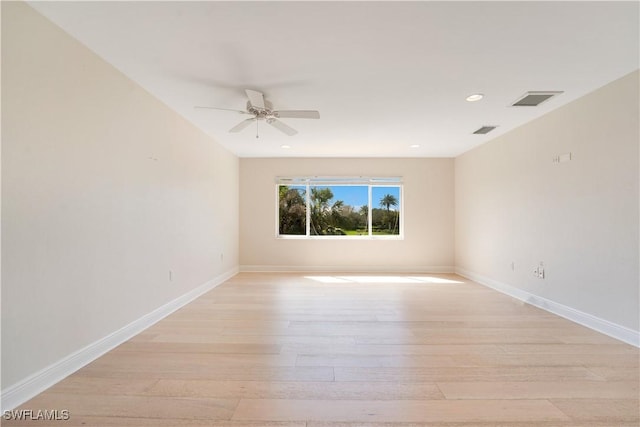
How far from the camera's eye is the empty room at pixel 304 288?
5.61ft

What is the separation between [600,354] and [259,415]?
259 cm

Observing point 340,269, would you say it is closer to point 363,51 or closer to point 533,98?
point 533,98

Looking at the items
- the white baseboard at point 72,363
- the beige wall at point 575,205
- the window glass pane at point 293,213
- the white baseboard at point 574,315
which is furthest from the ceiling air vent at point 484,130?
the white baseboard at point 72,363

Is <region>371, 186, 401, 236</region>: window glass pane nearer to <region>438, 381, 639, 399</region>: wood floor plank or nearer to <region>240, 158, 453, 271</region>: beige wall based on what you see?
<region>240, 158, 453, 271</region>: beige wall

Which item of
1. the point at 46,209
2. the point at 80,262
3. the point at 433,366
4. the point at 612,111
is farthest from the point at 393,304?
the point at 46,209

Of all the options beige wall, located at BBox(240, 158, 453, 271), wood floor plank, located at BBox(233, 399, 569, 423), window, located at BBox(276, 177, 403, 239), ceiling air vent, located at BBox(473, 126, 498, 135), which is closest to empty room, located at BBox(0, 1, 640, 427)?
wood floor plank, located at BBox(233, 399, 569, 423)

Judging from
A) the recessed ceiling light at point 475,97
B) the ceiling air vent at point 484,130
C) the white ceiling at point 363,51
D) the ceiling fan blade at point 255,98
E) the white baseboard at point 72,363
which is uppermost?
the white ceiling at point 363,51

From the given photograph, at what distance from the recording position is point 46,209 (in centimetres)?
184

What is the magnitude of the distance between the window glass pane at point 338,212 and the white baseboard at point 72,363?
3374 mm

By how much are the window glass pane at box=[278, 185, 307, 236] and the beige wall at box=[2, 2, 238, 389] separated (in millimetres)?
2880

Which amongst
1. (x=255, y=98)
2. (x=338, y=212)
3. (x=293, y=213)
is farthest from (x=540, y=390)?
(x=293, y=213)

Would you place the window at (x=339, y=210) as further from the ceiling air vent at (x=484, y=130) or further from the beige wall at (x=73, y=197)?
the beige wall at (x=73, y=197)

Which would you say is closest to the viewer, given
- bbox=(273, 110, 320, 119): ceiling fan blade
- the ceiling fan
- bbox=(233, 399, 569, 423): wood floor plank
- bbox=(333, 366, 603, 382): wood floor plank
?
bbox=(233, 399, 569, 423): wood floor plank

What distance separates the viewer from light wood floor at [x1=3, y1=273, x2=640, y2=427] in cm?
162
